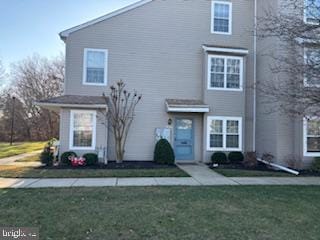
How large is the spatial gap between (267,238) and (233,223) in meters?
0.83

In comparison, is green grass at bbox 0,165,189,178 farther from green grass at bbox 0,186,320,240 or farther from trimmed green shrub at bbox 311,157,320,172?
trimmed green shrub at bbox 311,157,320,172

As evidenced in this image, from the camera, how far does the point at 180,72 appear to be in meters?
16.0

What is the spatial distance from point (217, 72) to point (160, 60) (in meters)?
2.98

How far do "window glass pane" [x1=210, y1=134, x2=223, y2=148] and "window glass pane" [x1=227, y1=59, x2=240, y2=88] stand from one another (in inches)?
105

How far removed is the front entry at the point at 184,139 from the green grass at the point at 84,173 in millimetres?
3333

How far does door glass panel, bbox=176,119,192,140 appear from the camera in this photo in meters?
15.9

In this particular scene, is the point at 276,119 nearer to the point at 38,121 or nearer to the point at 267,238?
the point at 267,238

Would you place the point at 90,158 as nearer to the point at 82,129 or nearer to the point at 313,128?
the point at 82,129

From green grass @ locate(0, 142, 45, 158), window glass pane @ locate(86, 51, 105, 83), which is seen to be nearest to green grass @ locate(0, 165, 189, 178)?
window glass pane @ locate(86, 51, 105, 83)

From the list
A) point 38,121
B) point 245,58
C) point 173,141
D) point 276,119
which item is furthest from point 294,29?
point 38,121

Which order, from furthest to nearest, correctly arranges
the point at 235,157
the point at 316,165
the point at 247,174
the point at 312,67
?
the point at 235,157 < the point at 316,165 < the point at 247,174 < the point at 312,67

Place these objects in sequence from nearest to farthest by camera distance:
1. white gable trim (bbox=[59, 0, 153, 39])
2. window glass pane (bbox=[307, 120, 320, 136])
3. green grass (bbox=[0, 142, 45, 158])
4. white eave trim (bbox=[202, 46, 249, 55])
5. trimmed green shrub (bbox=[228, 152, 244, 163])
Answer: window glass pane (bbox=[307, 120, 320, 136]) < white gable trim (bbox=[59, 0, 153, 39]) < trimmed green shrub (bbox=[228, 152, 244, 163]) < white eave trim (bbox=[202, 46, 249, 55]) < green grass (bbox=[0, 142, 45, 158])

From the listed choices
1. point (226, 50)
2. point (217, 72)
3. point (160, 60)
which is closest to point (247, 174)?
point (217, 72)

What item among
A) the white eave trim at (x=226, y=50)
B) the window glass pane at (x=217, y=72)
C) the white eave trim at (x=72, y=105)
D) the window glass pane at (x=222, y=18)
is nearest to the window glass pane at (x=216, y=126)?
the window glass pane at (x=217, y=72)
